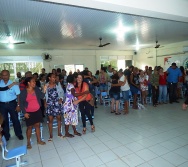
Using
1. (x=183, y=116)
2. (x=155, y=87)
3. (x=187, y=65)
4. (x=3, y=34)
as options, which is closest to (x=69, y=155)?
(x=183, y=116)

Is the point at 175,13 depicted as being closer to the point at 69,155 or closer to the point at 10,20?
the point at 69,155

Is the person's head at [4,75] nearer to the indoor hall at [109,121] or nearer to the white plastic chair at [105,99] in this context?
the indoor hall at [109,121]

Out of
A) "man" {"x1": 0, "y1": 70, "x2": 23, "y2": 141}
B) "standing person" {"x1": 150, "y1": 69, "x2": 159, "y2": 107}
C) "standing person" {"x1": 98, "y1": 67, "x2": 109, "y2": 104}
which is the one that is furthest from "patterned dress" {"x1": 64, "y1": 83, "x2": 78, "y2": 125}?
"standing person" {"x1": 150, "y1": 69, "x2": 159, "y2": 107}

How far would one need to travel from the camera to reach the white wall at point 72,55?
30.8ft

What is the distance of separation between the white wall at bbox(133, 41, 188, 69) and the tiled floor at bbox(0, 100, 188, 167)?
6.92 m

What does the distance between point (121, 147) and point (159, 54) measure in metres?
9.53

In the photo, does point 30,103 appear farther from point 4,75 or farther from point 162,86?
point 162,86

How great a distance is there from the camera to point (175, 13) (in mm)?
3572

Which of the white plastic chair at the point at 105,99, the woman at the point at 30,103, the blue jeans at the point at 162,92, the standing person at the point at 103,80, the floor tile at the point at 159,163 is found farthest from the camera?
the standing person at the point at 103,80

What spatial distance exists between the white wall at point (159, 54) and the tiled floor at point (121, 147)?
22.7 feet

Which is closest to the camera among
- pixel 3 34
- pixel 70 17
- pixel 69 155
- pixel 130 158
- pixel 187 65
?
pixel 130 158

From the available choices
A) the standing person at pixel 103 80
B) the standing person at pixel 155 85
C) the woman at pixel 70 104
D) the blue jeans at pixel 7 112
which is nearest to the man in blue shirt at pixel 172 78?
the standing person at pixel 155 85

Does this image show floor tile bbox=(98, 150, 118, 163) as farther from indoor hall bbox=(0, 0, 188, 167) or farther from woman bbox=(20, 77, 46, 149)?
woman bbox=(20, 77, 46, 149)

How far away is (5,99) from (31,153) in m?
1.20
